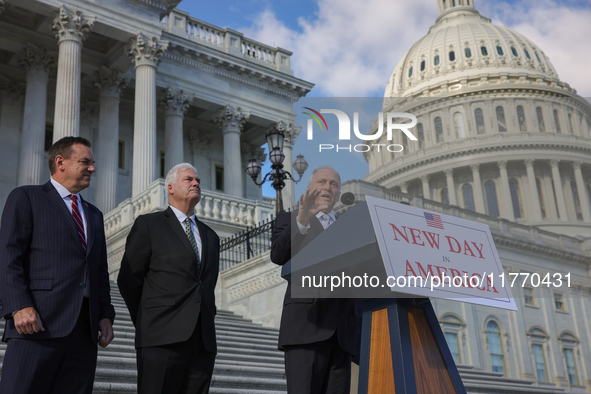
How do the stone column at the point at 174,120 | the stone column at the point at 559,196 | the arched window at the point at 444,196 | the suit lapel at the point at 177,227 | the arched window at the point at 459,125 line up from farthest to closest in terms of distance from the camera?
the arched window at the point at 459,125
the arched window at the point at 444,196
the stone column at the point at 559,196
the stone column at the point at 174,120
the suit lapel at the point at 177,227

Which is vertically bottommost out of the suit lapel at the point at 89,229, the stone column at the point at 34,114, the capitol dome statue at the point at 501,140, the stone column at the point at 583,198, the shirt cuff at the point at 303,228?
the shirt cuff at the point at 303,228

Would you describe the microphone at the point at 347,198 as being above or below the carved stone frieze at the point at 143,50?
below

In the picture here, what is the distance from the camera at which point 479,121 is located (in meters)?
71.6

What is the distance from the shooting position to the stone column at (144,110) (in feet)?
64.3

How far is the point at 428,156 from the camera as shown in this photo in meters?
70.0

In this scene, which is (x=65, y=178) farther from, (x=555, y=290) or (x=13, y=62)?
(x=555, y=290)

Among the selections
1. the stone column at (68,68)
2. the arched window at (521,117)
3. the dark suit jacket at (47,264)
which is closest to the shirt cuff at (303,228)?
the dark suit jacket at (47,264)

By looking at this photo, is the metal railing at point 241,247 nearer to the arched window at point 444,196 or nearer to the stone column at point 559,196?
the stone column at point 559,196

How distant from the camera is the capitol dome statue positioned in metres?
66.5

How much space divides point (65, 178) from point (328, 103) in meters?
1.77

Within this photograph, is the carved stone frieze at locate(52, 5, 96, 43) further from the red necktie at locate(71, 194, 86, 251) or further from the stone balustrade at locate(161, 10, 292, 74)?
the red necktie at locate(71, 194, 86, 251)

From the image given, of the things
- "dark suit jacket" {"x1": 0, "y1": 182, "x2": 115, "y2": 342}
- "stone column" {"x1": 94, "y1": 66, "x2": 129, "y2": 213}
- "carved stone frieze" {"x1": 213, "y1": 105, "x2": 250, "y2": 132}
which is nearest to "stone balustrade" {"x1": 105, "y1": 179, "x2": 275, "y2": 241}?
"stone column" {"x1": 94, "y1": 66, "x2": 129, "y2": 213}

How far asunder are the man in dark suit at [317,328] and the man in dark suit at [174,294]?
568 mm

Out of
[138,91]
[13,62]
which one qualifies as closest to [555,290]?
[138,91]
